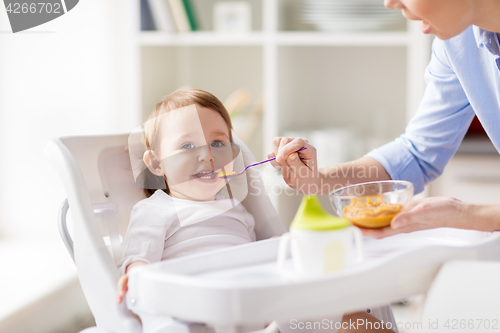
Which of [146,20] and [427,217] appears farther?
[146,20]

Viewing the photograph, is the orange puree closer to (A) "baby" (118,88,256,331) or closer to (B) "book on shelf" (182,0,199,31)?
(A) "baby" (118,88,256,331)

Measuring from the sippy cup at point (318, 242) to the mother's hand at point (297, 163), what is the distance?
0.27m

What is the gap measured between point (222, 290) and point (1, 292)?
1.00m

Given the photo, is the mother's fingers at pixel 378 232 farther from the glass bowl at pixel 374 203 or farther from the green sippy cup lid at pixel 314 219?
the green sippy cup lid at pixel 314 219

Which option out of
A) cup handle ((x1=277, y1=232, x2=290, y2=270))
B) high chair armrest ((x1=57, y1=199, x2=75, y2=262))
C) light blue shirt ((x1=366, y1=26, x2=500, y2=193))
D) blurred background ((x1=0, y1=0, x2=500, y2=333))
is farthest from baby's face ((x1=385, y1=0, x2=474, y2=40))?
blurred background ((x1=0, y1=0, x2=500, y2=333))

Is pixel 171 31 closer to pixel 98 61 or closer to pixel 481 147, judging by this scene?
pixel 98 61

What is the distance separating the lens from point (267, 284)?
523mm

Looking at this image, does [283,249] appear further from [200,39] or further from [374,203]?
[200,39]

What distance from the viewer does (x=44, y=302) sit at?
1.29 meters

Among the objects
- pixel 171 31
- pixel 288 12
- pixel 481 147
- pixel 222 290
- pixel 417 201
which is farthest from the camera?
pixel 288 12

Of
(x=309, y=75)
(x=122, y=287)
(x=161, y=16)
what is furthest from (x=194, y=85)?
(x=122, y=287)

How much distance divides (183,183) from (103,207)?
167 millimetres

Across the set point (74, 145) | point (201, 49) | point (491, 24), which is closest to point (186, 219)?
point (74, 145)

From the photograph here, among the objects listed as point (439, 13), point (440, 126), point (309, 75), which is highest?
point (439, 13)
